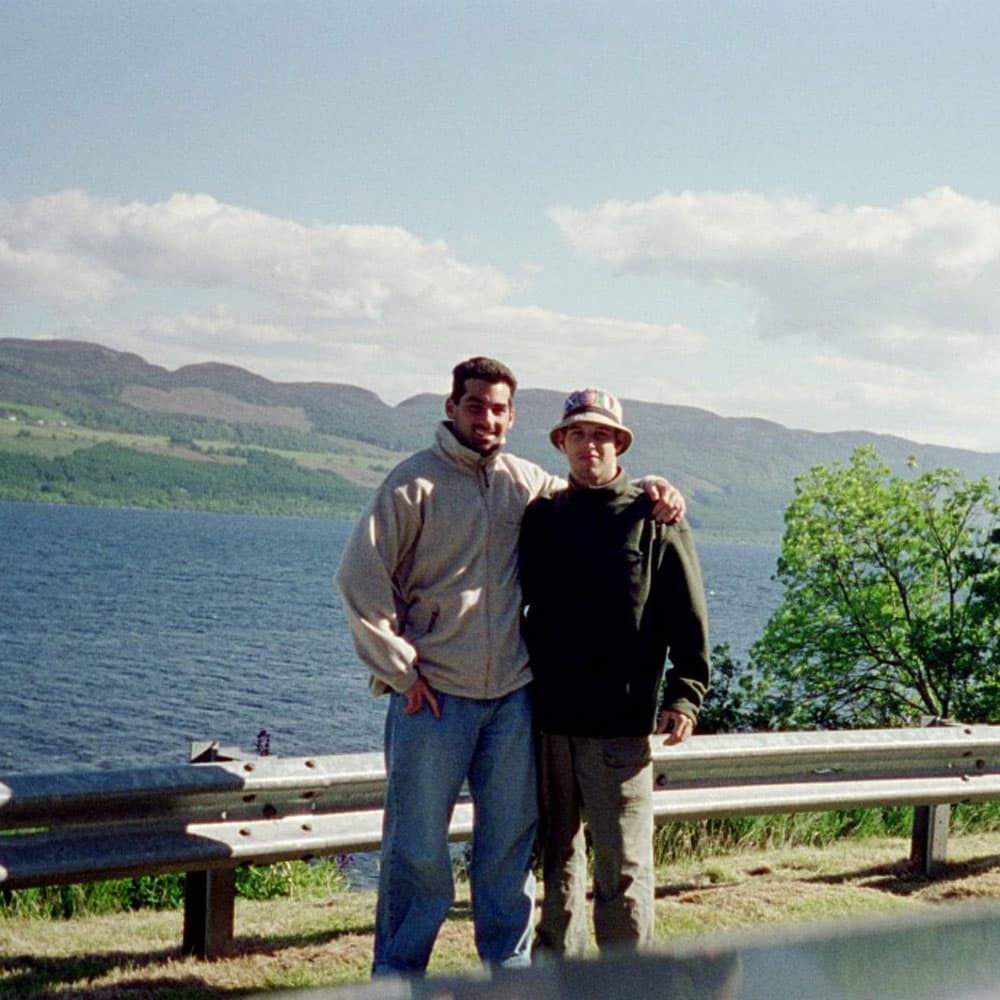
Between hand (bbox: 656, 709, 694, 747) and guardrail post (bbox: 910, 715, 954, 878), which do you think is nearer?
hand (bbox: 656, 709, 694, 747)

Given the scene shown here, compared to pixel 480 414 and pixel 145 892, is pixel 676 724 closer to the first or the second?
pixel 480 414

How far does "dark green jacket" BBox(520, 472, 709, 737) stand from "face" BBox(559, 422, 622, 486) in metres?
0.04

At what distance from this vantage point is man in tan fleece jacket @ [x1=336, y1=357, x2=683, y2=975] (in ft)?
13.2

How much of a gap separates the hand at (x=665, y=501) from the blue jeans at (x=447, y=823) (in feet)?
2.29

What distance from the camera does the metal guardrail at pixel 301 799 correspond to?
12.7ft

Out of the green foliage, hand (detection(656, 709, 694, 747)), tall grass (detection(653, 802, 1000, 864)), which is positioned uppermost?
hand (detection(656, 709, 694, 747))

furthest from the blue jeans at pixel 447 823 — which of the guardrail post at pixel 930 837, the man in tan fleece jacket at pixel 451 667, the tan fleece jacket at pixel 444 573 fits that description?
the guardrail post at pixel 930 837

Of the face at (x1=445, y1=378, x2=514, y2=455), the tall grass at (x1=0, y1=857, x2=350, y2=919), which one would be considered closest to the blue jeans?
the face at (x1=445, y1=378, x2=514, y2=455)

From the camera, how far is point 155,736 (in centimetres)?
3388

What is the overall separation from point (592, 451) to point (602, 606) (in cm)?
48

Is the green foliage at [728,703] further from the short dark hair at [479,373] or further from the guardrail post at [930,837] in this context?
the short dark hair at [479,373]

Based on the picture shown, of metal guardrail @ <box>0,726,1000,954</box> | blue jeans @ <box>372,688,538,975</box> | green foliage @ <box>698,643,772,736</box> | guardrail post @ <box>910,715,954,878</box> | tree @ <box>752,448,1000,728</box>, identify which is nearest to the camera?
metal guardrail @ <box>0,726,1000,954</box>

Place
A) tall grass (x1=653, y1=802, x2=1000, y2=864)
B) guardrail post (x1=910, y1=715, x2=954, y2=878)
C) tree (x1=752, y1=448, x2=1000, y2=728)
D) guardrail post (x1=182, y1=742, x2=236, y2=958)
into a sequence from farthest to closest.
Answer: tree (x1=752, y1=448, x2=1000, y2=728), tall grass (x1=653, y1=802, x2=1000, y2=864), guardrail post (x1=910, y1=715, x2=954, y2=878), guardrail post (x1=182, y1=742, x2=236, y2=958)

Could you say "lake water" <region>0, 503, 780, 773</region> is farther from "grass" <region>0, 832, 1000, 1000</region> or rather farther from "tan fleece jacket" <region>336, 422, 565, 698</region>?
"tan fleece jacket" <region>336, 422, 565, 698</region>
